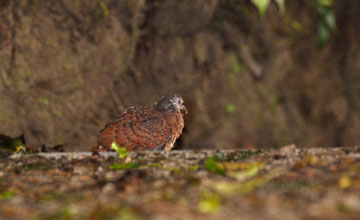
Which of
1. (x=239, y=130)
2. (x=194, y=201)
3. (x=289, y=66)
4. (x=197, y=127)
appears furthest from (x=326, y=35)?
(x=194, y=201)

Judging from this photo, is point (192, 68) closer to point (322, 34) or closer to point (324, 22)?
point (322, 34)

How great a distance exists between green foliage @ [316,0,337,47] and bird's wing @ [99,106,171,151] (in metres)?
4.16

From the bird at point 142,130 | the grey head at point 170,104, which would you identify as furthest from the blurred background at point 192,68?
the bird at point 142,130

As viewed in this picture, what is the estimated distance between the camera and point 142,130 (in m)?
3.83

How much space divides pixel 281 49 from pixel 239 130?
1.53 meters

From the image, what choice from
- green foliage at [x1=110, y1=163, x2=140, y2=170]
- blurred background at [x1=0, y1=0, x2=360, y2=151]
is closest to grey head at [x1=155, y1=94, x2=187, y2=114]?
blurred background at [x1=0, y1=0, x2=360, y2=151]

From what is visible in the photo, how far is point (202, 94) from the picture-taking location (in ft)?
21.5

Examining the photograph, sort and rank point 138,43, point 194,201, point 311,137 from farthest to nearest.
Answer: point 311,137 < point 138,43 < point 194,201

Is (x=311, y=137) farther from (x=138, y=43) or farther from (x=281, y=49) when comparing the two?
(x=138, y=43)

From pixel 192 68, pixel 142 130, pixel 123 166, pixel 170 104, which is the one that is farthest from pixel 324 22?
pixel 123 166

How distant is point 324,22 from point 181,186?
591cm

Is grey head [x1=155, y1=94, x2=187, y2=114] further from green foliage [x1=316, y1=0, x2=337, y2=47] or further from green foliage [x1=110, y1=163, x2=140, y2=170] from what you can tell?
green foliage [x1=316, y1=0, x2=337, y2=47]

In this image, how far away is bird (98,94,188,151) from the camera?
147 inches

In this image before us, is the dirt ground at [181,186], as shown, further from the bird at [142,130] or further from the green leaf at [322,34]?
the green leaf at [322,34]
